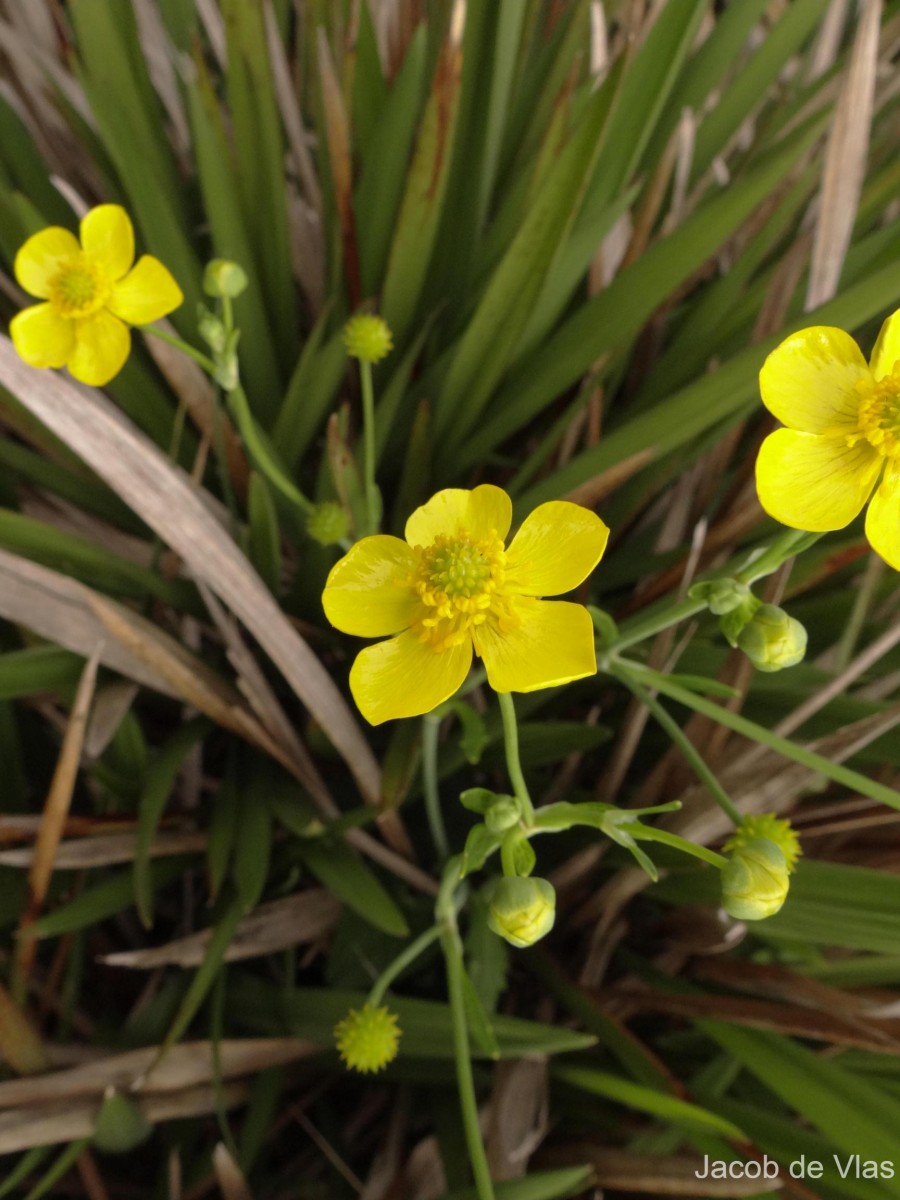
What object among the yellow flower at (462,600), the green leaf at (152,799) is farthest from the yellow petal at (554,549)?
the green leaf at (152,799)

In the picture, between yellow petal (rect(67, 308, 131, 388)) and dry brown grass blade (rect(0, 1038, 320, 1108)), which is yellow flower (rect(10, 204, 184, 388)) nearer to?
yellow petal (rect(67, 308, 131, 388))

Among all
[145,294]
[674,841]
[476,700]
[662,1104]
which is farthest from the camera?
[476,700]

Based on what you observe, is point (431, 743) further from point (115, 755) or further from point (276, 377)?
point (276, 377)

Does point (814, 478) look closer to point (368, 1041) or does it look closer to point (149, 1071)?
point (368, 1041)

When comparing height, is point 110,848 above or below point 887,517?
below

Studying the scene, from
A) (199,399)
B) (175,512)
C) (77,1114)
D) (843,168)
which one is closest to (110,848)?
(77,1114)

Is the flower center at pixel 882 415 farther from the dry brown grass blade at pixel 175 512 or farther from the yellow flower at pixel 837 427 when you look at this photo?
the dry brown grass blade at pixel 175 512

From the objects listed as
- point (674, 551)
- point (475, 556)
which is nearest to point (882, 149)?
point (674, 551)

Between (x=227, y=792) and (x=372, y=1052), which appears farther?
(x=227, y=792)
